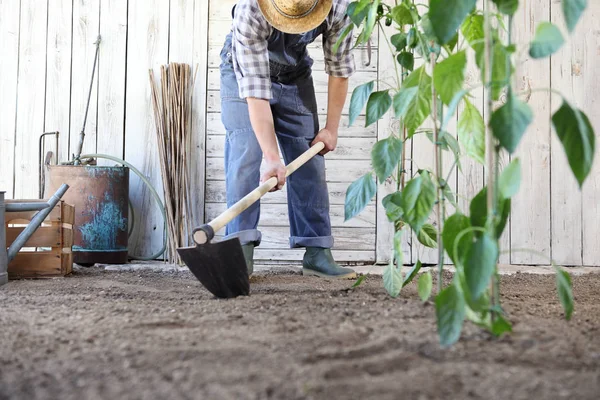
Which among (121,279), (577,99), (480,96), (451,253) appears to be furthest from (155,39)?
(451,253)

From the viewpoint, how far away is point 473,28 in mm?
1559

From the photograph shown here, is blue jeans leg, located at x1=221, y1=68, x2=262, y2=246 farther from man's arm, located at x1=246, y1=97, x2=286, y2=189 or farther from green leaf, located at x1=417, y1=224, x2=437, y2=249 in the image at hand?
green leaf, located at x1=417, y1=224, x2=437, y2=249

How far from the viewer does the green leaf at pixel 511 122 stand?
1.10 meters

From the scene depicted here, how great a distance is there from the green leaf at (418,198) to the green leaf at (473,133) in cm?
13

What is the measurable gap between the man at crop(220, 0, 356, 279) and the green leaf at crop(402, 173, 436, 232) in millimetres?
872

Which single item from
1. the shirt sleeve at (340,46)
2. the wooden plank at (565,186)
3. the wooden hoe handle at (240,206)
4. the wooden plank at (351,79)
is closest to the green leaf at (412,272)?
the wooden hoe handle at (240,206)

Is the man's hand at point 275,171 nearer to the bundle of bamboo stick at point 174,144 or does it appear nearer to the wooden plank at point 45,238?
the wooden plank at point 45,238

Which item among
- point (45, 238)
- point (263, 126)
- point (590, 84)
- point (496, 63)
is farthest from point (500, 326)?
point (590, 84)

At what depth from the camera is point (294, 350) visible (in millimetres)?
1246

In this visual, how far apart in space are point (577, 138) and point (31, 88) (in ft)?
10.8

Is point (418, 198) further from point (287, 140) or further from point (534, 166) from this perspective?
point (534, 166)

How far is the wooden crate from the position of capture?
280 centimetres

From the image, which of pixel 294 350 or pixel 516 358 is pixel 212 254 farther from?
pixel 516 358

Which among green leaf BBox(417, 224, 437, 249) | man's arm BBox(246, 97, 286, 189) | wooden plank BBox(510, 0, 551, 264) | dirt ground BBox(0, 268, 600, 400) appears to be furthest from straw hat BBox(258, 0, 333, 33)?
wooden plank BBox(510, 0, 551, 264)
